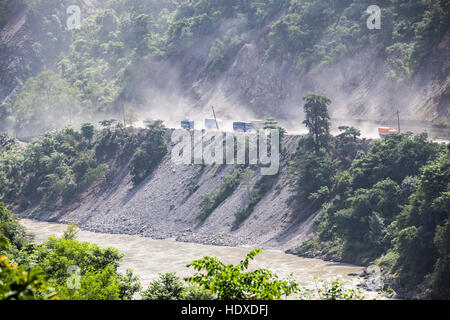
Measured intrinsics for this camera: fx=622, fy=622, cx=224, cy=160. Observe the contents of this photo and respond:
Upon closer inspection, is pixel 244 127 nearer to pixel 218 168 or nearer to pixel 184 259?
pixel 218 168

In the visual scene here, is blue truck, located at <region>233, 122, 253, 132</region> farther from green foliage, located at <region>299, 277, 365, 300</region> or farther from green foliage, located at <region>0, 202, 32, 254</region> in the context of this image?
green foliage, located at <region>299, 277, 365, 300</region>

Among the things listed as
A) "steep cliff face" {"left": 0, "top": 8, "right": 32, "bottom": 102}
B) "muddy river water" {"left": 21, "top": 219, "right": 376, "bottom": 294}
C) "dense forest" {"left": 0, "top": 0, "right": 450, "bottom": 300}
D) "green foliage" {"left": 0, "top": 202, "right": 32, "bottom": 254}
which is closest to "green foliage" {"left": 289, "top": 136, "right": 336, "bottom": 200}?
"dense forest" {"left": 0, "top": 0, "right": 450, "bottom": 300}

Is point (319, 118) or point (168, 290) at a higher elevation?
point (319, 118)

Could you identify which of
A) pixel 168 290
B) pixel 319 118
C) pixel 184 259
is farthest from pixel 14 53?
pixel 168 290

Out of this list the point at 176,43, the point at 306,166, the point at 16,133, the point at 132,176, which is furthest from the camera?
the point at 16,133

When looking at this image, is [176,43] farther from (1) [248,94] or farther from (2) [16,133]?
(2) [16,133]

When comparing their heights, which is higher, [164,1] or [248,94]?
[164,1]

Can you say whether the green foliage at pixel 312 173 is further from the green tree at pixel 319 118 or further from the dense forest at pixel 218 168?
the green tree at pixel 319 118
